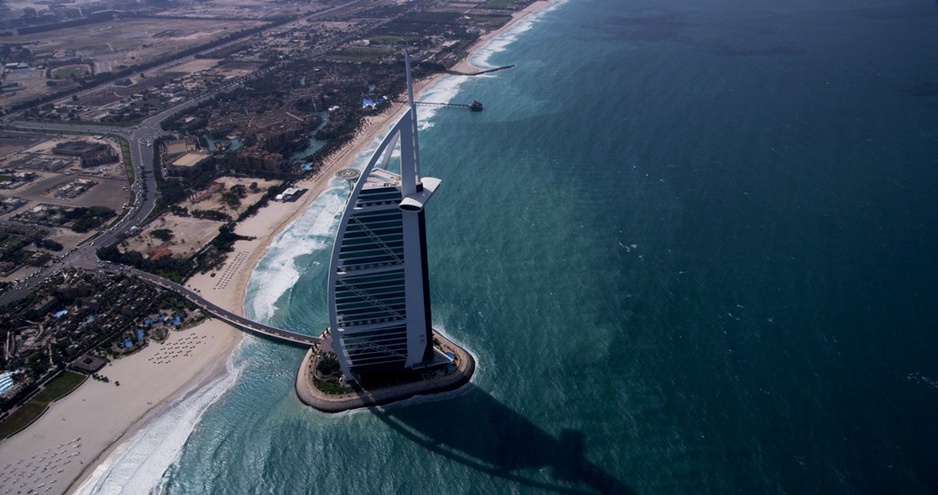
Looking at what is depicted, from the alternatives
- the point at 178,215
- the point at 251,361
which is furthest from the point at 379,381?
the point at 178,215

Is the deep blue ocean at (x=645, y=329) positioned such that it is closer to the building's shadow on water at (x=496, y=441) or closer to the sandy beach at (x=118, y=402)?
the building's shadow on water at (x=496, y=441)

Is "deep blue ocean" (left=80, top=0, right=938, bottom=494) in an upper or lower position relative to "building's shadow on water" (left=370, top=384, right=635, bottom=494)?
upper

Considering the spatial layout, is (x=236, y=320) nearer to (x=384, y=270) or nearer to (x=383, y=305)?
(x=383, y=305)

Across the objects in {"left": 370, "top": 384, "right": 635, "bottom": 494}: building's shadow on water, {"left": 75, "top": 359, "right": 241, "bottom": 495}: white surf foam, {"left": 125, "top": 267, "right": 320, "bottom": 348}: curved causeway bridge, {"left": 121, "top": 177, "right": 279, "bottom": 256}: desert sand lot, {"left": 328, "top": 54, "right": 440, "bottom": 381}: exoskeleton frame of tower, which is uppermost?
{"left": 328, "top": 54, "right": 440, "bottom": 381}: exoskeleton frame of tower

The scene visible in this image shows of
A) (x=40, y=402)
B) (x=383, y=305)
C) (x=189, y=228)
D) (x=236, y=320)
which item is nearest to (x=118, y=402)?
(x=40, y=402)

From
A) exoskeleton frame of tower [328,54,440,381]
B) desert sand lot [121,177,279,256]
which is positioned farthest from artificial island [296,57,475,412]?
desert sand lot [121,177,279,256]

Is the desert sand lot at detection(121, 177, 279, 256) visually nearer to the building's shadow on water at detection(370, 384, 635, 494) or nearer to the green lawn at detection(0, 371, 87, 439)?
the green lawn at detection(0, 371, 87, 439)
